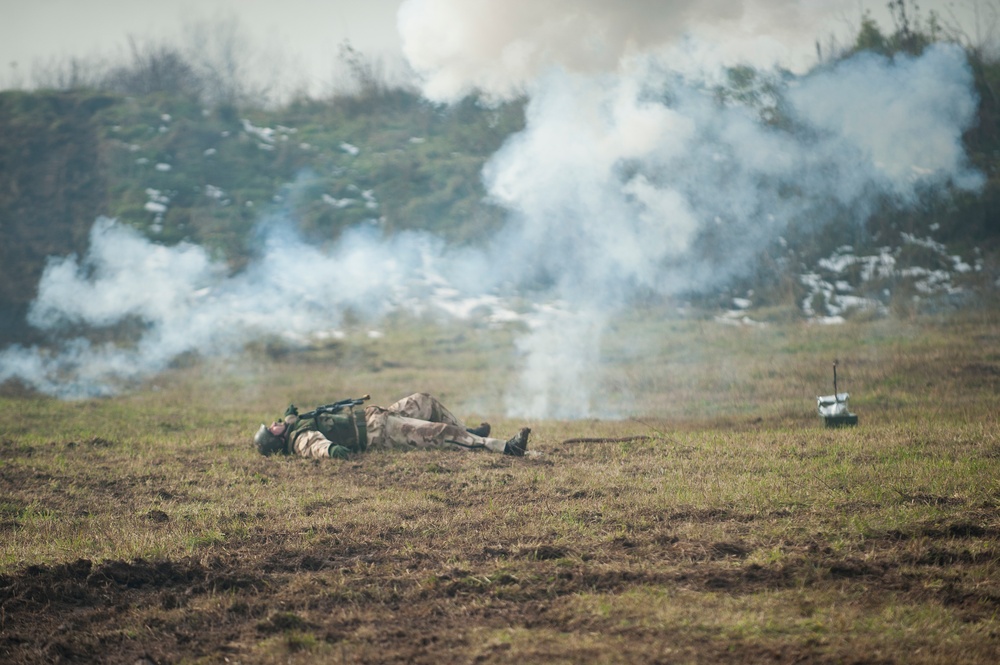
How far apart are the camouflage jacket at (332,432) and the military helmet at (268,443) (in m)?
0.12

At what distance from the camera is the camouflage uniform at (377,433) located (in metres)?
10.2

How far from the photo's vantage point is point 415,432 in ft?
34.0

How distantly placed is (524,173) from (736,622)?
20.8m

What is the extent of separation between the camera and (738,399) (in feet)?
45.0

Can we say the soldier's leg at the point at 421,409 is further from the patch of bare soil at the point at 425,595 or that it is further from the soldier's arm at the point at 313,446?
the patch of bare soil at the point at 425,595

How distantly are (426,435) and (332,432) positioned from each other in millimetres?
1127

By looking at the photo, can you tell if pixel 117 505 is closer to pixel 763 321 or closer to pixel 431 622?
pixel 431 622

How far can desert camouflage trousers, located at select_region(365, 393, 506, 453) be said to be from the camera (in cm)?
1024

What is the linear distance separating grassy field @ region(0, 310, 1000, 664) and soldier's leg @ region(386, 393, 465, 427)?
2.63ft

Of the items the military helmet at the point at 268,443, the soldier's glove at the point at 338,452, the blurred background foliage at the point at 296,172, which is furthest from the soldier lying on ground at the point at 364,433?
the blurred background foliage at the point at 296,172

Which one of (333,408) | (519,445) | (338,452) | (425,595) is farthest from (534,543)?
(333,408)

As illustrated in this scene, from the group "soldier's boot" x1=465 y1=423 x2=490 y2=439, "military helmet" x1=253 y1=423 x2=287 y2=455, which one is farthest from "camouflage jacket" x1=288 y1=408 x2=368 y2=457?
"soldier's boot" x1=465 y1=423 x2=490 y2=439

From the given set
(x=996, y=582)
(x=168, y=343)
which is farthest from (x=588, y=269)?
(x=996, y=582)

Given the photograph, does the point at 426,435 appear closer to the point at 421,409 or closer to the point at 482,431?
the point at 421,409
